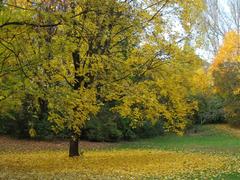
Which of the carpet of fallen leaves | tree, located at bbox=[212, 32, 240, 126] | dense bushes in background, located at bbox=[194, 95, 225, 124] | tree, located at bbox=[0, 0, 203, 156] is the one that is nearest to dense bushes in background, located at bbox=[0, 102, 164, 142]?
dense bushes in background, located at bbox=[194, 95, 225, 124]

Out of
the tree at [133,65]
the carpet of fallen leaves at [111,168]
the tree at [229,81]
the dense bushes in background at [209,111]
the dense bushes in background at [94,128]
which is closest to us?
the carpet of fallen leaves at [111,168]

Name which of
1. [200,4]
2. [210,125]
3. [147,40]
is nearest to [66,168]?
[147,40]

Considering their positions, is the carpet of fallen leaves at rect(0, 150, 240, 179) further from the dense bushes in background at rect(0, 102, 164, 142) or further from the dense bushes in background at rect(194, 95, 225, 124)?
the dense bushes in background at rect(194, 95, 225, 124)

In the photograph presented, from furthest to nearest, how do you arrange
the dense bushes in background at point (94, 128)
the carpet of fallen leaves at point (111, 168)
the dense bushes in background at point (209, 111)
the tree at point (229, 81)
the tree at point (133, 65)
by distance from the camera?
the dense bushes in background at point (209, 111)
the tree at point (229, 81)
the dense bushes in background at point (94, 128)
the tree at point (133, 65)
the carpet of fallen leaves at point (111, 168)

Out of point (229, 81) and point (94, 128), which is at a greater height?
point (229, 81)

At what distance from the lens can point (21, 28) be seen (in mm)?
9875

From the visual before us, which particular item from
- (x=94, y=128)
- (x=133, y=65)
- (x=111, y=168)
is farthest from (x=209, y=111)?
(x=111, y=168)

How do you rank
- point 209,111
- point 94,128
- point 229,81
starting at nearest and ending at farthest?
1. point 94,128
2. point 229,81
3. point 209,111

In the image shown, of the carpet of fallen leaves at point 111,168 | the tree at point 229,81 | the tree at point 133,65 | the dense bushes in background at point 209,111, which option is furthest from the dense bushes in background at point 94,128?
the carpet of fallen leaves at point 111,168

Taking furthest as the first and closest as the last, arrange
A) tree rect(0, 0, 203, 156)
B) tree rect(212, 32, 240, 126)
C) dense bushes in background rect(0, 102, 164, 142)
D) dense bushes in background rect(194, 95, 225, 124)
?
dense bushes in background rect(194, 95, 225, 124), tree rect(212, 32, 240, 126), dense bushes in background rect(0, 102, 164, 142), tree rect(0, 0, 203, 156)

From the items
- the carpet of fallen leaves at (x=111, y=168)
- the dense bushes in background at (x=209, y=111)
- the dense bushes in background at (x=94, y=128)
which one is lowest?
the carpet of fallen leaves at (x=111, y=168)

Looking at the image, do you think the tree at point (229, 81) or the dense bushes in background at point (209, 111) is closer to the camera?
the tree at point (229, 81)

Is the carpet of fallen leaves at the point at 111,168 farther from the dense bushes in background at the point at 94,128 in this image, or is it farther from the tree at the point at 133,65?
the dense bushes in background at the point at 94,128

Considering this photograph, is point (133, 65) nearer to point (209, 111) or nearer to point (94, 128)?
point (94, 128)
